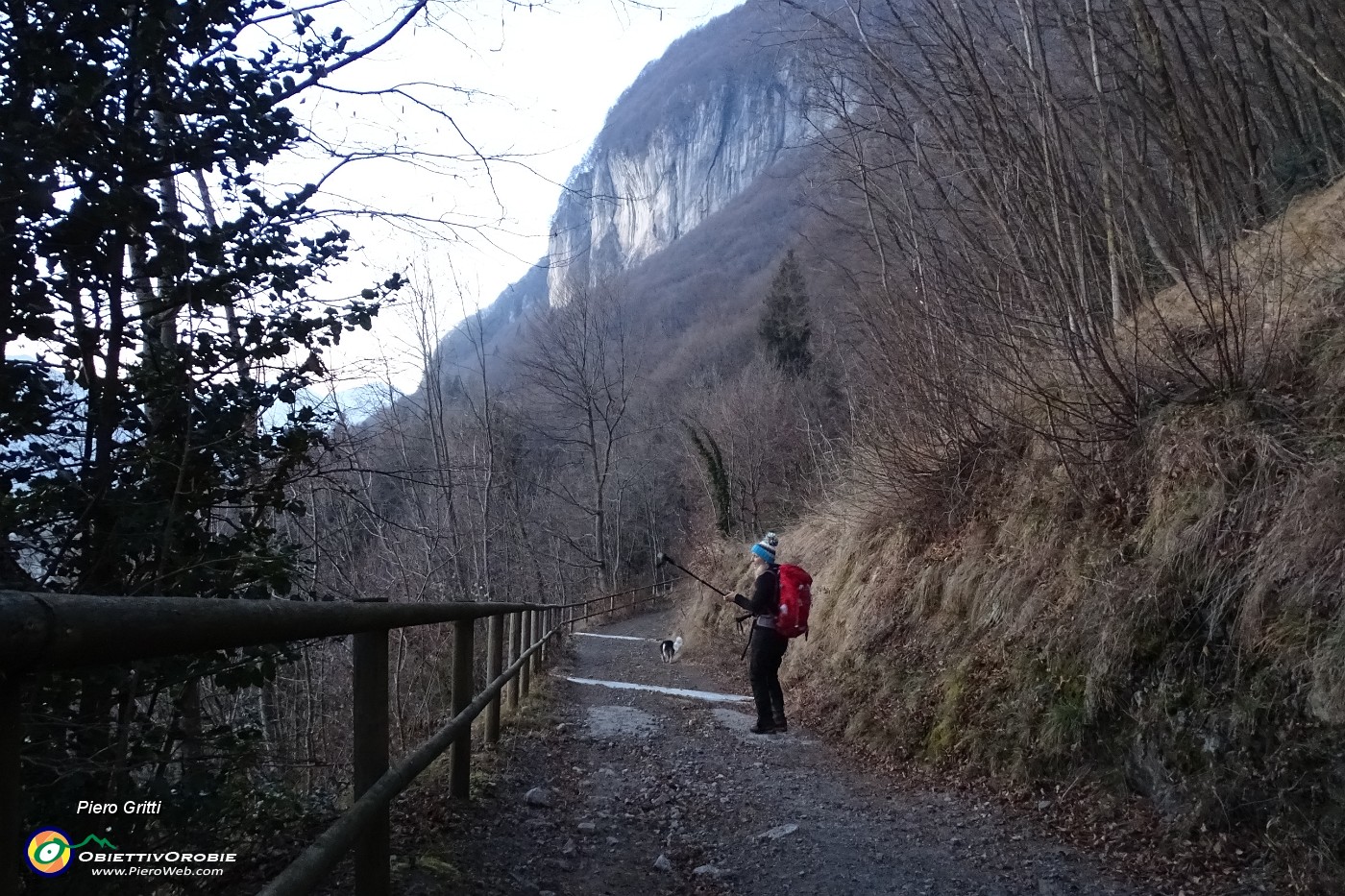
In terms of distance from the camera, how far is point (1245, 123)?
8.18 meters

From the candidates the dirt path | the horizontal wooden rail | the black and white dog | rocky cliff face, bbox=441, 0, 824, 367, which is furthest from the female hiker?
rocky cliff face, bbox=441, 0, 824, 367

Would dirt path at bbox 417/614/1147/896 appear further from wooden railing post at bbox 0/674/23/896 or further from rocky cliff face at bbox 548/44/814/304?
rocky cliff face at bbox 548/44/814/304

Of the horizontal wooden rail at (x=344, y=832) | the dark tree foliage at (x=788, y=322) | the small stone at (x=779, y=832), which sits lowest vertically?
A: the small stone at (x=779, y=832)

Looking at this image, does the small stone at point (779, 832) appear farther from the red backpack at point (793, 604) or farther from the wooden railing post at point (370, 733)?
the red backpack at point (793, 604)

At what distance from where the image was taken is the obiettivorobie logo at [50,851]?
2.05 m

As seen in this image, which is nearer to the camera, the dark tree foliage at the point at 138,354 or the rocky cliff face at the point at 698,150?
the dark tree foliage at the point at 138,354

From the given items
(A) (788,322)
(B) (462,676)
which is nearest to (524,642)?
(B) (462,676)

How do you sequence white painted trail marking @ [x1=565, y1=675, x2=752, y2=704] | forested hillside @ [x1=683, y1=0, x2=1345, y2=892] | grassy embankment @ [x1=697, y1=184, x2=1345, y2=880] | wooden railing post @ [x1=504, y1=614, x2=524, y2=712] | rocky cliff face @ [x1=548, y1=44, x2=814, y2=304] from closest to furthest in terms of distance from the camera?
grassy embankment @ [x1=697, y1=184, x2=1345, y2=880] < forested hillside @ [x1=683, y1=0, x2=1345, y2=892] < wooden railing post @ [x1=504, y1=614, x2=524, y2=712] < white painted trail marking @ [x1=565, y1=675, x2=752, y2=704] < rocky cliff face @ [x1=548, y1=44, x2=814, y2=304]

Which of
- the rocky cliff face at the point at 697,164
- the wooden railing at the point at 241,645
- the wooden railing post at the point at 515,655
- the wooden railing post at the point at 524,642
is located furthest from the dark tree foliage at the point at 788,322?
the wooden railing at the point at 241,645

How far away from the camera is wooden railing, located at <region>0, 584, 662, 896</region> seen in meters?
1.15

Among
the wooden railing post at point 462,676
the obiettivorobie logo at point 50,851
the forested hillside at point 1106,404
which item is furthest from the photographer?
the forested hillside at point 1106,404

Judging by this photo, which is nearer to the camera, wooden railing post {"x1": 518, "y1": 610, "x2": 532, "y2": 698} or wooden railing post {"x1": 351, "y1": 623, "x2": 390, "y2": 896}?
wooden railing post {"x1": 351, "y1": 623, "x2": 390, "y2": 896}

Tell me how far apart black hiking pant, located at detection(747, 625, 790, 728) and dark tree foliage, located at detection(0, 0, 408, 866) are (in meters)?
5.10

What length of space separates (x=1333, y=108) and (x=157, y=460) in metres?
10.2
